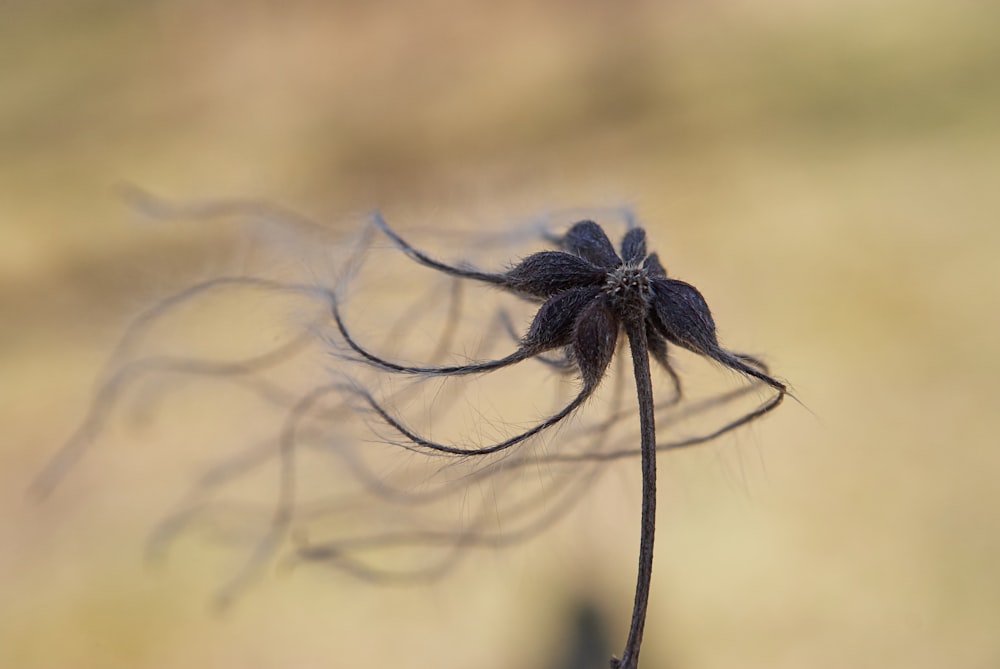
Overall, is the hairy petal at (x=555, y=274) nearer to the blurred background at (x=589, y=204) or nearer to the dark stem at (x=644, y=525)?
the dark stem at (x=644, y=525)

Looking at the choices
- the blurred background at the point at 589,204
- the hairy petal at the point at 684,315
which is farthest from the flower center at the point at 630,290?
the blurred background at the point at 589,204

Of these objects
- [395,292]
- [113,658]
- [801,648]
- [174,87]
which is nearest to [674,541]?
[801,648]

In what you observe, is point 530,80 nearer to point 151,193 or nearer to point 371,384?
point 151,193

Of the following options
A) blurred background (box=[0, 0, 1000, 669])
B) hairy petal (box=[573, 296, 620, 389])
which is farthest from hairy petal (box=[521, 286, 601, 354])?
blurred background (box=[0, 0, 1000, 669])

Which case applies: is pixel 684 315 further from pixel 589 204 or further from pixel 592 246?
pixel 589 204

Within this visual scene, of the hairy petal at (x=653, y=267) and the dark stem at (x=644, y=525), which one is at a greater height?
the hairy petal at (x=653, y=267)

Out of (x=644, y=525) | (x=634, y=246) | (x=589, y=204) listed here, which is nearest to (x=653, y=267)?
(x=634, y=246)

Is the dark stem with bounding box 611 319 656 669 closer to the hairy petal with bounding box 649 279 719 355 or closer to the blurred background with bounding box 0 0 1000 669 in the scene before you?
the hairy petal with bounding box 649 279 719 355
